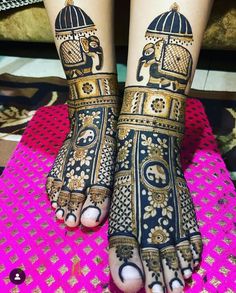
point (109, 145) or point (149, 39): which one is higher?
point (149, 39)

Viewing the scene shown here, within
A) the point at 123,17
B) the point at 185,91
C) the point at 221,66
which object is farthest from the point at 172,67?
the point at 221,66

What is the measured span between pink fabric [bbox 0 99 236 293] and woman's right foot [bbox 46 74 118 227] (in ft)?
0.11

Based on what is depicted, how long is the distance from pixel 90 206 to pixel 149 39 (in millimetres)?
335

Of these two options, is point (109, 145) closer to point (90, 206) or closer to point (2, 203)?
point (90, 206)

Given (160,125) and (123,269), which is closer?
(123,269)

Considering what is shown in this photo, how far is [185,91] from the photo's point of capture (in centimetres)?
79

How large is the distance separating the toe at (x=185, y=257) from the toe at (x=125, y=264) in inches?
2.7

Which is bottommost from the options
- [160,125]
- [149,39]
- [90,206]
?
[90,206]

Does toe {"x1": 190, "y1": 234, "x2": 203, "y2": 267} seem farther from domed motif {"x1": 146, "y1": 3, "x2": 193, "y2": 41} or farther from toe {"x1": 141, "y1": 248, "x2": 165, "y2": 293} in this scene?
domed motif {"x1": 146, "y1": 3, "x2": 193, "y2": 41}

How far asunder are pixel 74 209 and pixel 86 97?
0.85 feet

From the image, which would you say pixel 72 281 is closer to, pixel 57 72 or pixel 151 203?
pixel 151 203

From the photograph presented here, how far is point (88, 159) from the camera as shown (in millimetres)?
787

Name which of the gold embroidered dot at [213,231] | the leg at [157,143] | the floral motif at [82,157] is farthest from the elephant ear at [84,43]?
the gold embroidered dot at [213,231]

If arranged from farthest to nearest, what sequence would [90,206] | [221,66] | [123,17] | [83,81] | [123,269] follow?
[221,66] < [123,17] < [83,81] < [90,206] < [123,269]
